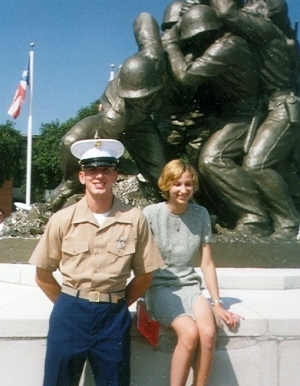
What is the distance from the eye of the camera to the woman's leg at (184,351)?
110 inches

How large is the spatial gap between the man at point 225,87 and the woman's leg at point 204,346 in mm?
2443

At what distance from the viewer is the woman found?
281cm

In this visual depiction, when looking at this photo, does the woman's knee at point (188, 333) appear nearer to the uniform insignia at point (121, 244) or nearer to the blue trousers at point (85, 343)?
the blue trousers at point (85, 343)

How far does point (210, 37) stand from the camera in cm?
565

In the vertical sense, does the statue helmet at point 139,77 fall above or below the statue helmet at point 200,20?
below

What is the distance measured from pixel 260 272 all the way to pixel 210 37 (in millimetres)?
2482

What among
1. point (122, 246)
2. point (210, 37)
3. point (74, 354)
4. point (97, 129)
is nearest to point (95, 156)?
point (122, 246)

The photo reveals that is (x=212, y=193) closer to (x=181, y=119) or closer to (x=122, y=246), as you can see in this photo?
(x=181, y=119)

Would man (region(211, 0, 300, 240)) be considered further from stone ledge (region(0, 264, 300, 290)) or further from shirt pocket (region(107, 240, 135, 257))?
shirt pocket (region(107, 240, 135, 257))

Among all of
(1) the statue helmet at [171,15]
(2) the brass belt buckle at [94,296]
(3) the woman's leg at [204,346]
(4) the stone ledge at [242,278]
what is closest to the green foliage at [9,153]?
(1) the statue helmet at [171,15]

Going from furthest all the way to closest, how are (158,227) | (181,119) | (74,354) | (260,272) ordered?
(181,119), (260,272), (158,227), (74,354)

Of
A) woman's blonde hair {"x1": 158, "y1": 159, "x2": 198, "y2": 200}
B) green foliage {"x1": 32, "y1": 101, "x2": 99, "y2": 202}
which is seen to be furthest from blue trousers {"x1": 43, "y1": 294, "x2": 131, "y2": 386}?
green foliage {"x1": 32, "y1": 101, "x2": 99, "y2": 202}

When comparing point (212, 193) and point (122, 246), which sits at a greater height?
point (122, 246)

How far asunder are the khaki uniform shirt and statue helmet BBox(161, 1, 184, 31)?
386 cm
